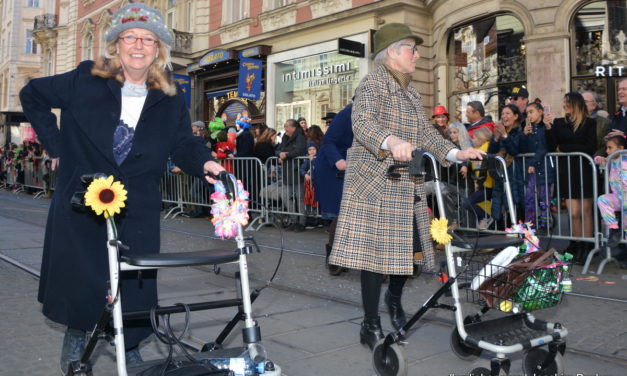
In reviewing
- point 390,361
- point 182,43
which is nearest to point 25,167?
point 182,43

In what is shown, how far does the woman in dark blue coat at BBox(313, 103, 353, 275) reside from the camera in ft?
16.9

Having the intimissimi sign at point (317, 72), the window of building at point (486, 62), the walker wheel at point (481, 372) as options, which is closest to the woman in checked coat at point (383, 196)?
the walker wheel at point (481, 372)

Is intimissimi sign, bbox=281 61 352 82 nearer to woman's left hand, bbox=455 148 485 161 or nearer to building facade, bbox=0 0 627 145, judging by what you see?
building facade, bbox=0 0 627 145

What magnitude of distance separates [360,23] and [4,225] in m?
10.2

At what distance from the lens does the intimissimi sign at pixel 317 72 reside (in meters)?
16.0

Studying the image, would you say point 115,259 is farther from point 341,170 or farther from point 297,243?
point 297,243

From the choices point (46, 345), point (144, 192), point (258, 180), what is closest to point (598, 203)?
point (144, 192)

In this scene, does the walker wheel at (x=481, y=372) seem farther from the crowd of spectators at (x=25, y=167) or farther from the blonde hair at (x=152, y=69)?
the crowd of spectators at (x=25, y=167)

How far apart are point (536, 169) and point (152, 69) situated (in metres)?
5.04

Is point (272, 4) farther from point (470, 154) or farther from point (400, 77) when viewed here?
point (470, 154)

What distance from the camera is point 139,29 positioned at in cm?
282

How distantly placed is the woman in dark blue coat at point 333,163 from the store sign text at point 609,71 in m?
8.40

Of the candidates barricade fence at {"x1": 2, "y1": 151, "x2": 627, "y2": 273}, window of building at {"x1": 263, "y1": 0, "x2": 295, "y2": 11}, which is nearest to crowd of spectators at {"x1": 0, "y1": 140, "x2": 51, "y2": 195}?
window of building at {"x1": 263, "y1": 0, "x2": 295, "y2": 11}

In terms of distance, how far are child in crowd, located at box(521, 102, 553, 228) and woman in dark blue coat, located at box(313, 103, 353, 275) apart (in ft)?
8.34
